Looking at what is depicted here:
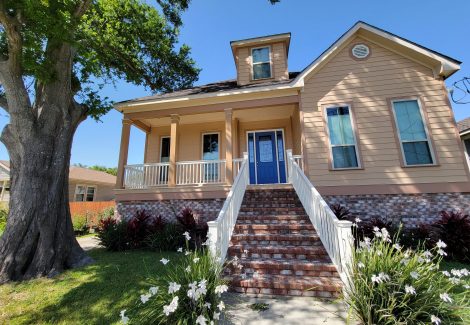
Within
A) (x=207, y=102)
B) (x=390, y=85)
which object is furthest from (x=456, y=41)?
(x=207, y=102)

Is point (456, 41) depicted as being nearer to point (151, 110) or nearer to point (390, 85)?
point (390, 85)

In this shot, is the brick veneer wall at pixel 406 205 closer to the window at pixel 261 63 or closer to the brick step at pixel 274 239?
the brick step at pixel 274 239

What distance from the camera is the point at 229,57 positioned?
36.0 ft

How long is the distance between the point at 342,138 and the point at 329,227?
4102 millimetres

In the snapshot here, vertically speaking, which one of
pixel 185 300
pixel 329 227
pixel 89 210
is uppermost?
pixel 89 210

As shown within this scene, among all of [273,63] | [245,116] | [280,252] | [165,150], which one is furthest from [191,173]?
[273,63]

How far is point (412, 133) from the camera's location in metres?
6.70

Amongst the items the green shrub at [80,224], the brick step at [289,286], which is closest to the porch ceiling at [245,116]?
the brick step at [289,286]

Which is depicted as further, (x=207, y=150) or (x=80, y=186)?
(x=80, y=186)

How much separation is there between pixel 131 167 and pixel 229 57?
23.7 ft

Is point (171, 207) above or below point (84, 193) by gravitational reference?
below

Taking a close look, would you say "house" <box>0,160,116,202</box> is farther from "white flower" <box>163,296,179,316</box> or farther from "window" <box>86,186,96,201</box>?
Result: "white flower" <box>163,296,179,316</box>

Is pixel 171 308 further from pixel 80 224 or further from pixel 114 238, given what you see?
pixel 80 224

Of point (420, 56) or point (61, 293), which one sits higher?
point (420, 56)
